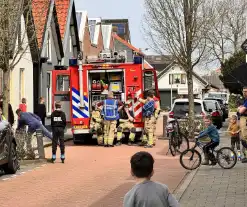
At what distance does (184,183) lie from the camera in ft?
38.9

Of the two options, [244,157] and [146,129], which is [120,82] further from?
[244,157]

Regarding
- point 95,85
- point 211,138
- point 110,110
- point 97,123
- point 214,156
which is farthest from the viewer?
point 95,85

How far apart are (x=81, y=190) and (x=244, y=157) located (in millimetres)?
5123

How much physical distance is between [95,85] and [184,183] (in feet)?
34.4

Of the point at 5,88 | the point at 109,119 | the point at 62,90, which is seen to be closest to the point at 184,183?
the point at 5,88

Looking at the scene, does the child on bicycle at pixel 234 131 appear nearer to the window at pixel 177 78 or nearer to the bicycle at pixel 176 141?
the bicycle at pixel 176 141

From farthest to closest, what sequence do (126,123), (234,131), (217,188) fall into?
(126,123) < (234,131) < (217,188)

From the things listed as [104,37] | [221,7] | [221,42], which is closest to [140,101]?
[221,7]

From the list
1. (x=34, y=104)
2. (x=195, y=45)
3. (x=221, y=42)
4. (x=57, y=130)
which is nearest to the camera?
(x=57, y=130)

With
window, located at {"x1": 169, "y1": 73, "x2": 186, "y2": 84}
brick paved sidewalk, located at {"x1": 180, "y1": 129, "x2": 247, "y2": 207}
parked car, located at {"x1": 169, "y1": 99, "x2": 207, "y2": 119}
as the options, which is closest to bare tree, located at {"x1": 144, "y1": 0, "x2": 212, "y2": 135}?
parked car, located at {"x1": 169, "y1": 99, "x2": 207, "y2": 119}

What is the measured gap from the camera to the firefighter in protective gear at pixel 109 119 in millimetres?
20734

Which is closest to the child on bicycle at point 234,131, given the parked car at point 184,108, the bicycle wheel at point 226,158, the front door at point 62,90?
the bicycle wheel at point 226,158

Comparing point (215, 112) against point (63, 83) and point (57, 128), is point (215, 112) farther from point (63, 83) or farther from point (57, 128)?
point (57, 128)

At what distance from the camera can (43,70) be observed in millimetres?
30500
